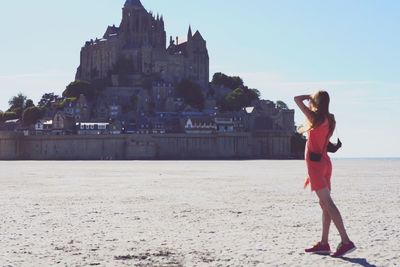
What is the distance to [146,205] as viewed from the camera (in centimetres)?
1714

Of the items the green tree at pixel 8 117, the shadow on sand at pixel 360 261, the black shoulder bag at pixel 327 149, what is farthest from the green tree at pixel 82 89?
the shadow on sand at pixel 360 261

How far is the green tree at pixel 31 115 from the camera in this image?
11206 cm

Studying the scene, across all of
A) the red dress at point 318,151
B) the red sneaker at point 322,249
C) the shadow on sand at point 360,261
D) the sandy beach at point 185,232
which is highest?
the red dress at point 318,151

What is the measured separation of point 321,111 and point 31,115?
109 meters

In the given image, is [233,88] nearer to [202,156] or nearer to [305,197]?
[202,156]

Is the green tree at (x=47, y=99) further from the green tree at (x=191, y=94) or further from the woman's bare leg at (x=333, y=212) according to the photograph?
the woman's bare leg at (x=333, y=212)

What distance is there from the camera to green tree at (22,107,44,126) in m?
112

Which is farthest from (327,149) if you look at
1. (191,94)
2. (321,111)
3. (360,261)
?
(191,94)

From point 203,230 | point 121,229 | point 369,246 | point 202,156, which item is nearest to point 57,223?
point 121,229

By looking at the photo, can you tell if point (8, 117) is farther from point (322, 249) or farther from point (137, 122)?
point (322, 249)

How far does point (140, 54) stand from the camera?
11875 centimetres

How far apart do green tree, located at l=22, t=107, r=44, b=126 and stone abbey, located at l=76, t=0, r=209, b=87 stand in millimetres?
12502

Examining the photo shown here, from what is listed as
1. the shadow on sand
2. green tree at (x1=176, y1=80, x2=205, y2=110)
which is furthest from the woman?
Result: green tree at (x1=176, y1=80, x2=205, y2=110)

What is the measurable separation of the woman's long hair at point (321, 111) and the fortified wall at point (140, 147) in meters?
89.2
